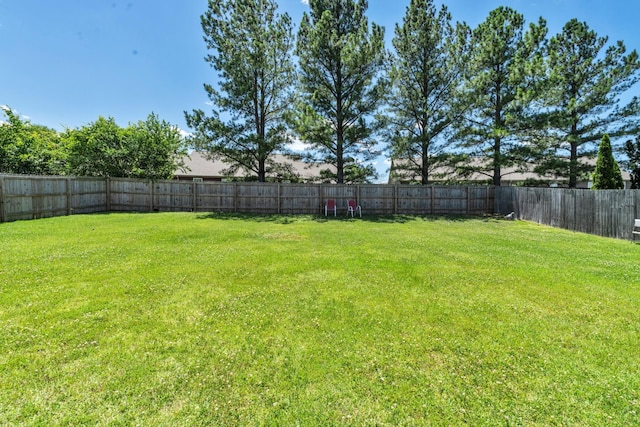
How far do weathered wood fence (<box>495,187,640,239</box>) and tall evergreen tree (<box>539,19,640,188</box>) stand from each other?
5.89 metres

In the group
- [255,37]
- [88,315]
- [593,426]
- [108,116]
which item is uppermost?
[255,37]

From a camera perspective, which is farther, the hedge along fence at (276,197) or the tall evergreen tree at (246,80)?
the tall evergreen tree at (246,80)

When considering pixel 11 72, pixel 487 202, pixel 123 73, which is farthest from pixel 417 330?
pixel 11 72

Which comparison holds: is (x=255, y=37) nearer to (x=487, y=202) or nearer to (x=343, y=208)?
(x=343, y=208)

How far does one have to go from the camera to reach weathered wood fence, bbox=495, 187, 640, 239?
27.5ft

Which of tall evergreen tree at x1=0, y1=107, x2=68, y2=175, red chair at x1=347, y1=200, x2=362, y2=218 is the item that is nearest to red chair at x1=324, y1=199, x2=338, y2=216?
red chair at x1=347, y1=200, x2=362, y2=218

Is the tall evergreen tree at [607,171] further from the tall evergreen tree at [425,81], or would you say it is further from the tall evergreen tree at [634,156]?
the tall evergreen tree at [634,156]

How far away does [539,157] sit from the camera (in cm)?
1723

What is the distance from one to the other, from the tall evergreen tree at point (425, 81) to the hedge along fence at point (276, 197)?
260 centimetres

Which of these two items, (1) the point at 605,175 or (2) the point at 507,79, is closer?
(1) the point at 605,175

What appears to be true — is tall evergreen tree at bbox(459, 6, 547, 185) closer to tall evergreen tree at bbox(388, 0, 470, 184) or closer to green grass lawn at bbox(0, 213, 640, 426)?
tall evergreen tree at bbox(388, 0, 470, 184)

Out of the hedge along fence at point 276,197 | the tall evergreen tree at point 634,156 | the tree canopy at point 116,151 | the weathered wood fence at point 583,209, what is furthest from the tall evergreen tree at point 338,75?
the tall evergreen tree at point 634,156

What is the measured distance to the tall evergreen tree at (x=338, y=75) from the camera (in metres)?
14.8

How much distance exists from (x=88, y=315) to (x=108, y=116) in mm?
20039
